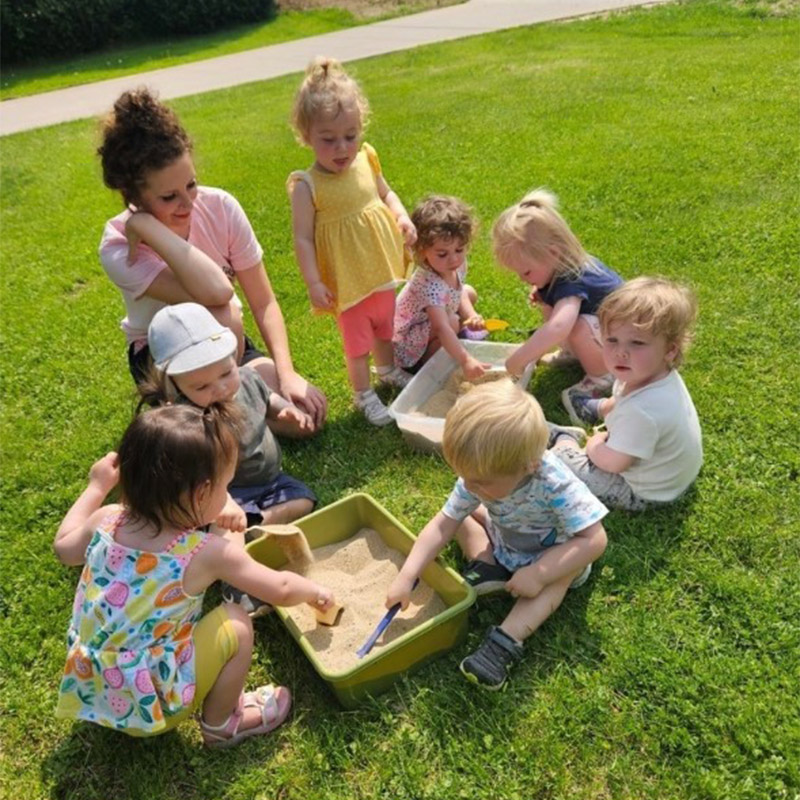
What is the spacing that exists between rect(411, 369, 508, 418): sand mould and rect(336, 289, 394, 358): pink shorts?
1.38ft

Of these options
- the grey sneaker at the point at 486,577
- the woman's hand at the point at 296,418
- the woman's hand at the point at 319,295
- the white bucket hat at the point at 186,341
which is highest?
the white bucket hat at the point at 186,341

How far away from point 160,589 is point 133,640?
167 millimetres

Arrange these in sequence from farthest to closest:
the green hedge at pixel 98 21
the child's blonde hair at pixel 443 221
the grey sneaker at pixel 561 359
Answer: the green hedge at pixel 98 21, the grey sneaker at pixel 561 359, the child's blonde hair at pixel 443 221

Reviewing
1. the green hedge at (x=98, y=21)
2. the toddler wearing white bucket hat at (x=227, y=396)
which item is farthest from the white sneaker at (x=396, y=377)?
the green hedge at (x=98, y=21)

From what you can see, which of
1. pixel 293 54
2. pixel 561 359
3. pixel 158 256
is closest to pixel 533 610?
pixel 561 359

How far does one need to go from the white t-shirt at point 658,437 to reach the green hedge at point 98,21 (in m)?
19.6

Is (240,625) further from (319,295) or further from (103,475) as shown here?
(319,295)

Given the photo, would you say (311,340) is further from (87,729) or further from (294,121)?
(87,729)

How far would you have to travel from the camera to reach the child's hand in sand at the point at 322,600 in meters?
2.38

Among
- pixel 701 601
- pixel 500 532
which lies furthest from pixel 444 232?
pixel 701 601

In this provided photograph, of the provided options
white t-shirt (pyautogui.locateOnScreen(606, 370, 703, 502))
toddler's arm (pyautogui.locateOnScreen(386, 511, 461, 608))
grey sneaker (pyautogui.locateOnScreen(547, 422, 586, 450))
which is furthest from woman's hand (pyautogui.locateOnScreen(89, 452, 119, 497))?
white t-shirt (pyautogui.locateOnScreen(606, 370, 703, 502))

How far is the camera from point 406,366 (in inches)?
159

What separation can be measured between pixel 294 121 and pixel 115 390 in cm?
192

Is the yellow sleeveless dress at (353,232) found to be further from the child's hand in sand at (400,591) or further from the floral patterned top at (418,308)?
the child's hand in sand at (400,591)
